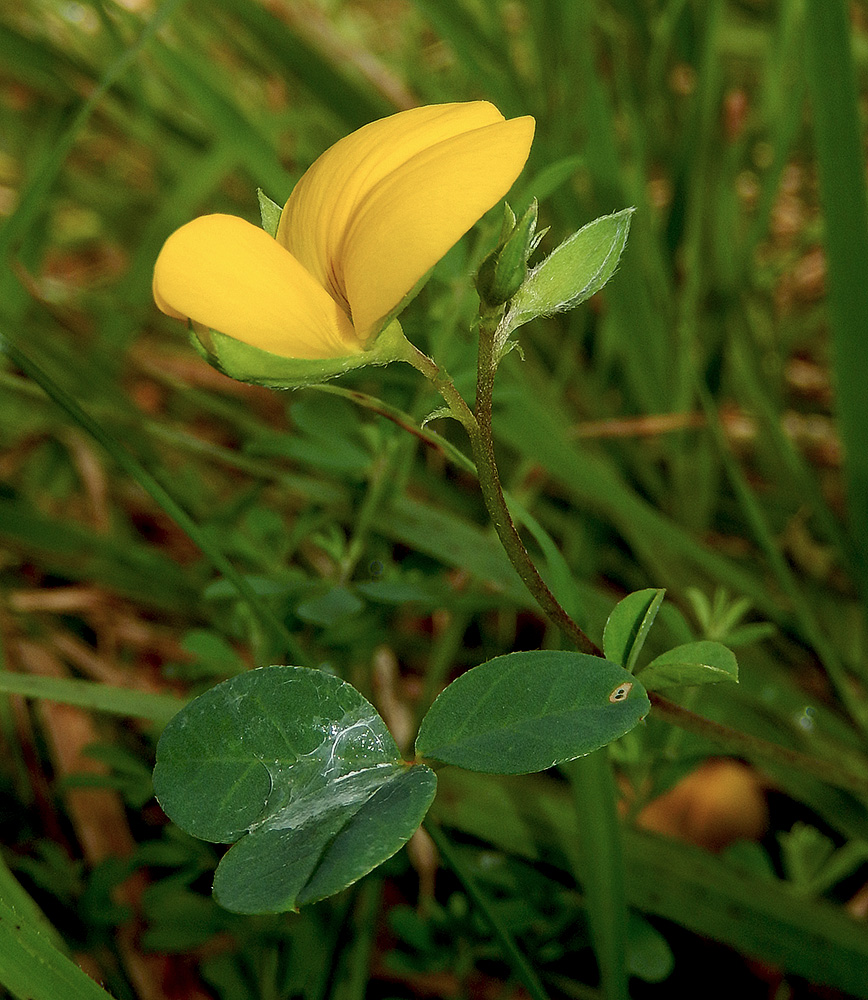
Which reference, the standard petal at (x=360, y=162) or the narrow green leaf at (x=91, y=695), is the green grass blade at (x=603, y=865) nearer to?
the narrow green leaf at (x=91, y=695)

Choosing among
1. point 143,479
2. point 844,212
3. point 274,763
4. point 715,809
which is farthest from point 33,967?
point 844,212

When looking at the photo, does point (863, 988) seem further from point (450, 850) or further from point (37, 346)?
point (37, 346)

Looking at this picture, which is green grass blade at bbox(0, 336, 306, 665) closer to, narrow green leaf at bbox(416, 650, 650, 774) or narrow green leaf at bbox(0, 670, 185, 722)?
narrow green leaf at bbox(0, 670, 185, 722)

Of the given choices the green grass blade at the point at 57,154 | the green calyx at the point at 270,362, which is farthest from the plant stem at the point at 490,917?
the green grass blade at the point at 57,154

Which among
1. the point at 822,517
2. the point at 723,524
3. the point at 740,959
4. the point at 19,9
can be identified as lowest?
the point at 740,959

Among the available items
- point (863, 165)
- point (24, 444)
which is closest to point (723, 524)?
point (863, 165)

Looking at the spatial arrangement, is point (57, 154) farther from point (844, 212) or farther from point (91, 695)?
point (844, 212)
